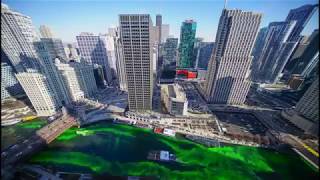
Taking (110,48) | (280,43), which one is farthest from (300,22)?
(110,48)

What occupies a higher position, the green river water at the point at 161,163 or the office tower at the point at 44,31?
the office tower at the point at 44,31

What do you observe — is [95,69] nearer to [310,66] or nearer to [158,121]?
[158,121]

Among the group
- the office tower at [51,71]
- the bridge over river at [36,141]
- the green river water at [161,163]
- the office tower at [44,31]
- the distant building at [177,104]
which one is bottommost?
the green river water at [161,163]

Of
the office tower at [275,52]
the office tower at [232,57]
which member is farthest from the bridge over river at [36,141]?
the office tower at [275,52]

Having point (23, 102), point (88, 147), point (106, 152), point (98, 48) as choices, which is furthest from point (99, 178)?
point (98, 48)

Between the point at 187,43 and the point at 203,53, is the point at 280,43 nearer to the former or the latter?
the point at 203,53

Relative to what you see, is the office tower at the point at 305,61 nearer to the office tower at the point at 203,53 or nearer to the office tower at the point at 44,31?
the office tower at the point at 203,53

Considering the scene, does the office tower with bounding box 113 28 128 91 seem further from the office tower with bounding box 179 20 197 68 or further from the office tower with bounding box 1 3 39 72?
the office tower with bounding box 179 20 197 68

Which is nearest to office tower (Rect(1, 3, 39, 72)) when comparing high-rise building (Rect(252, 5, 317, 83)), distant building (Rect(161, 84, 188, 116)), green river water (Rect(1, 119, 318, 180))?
green river water (Rect(1, 119, 318, 180))
